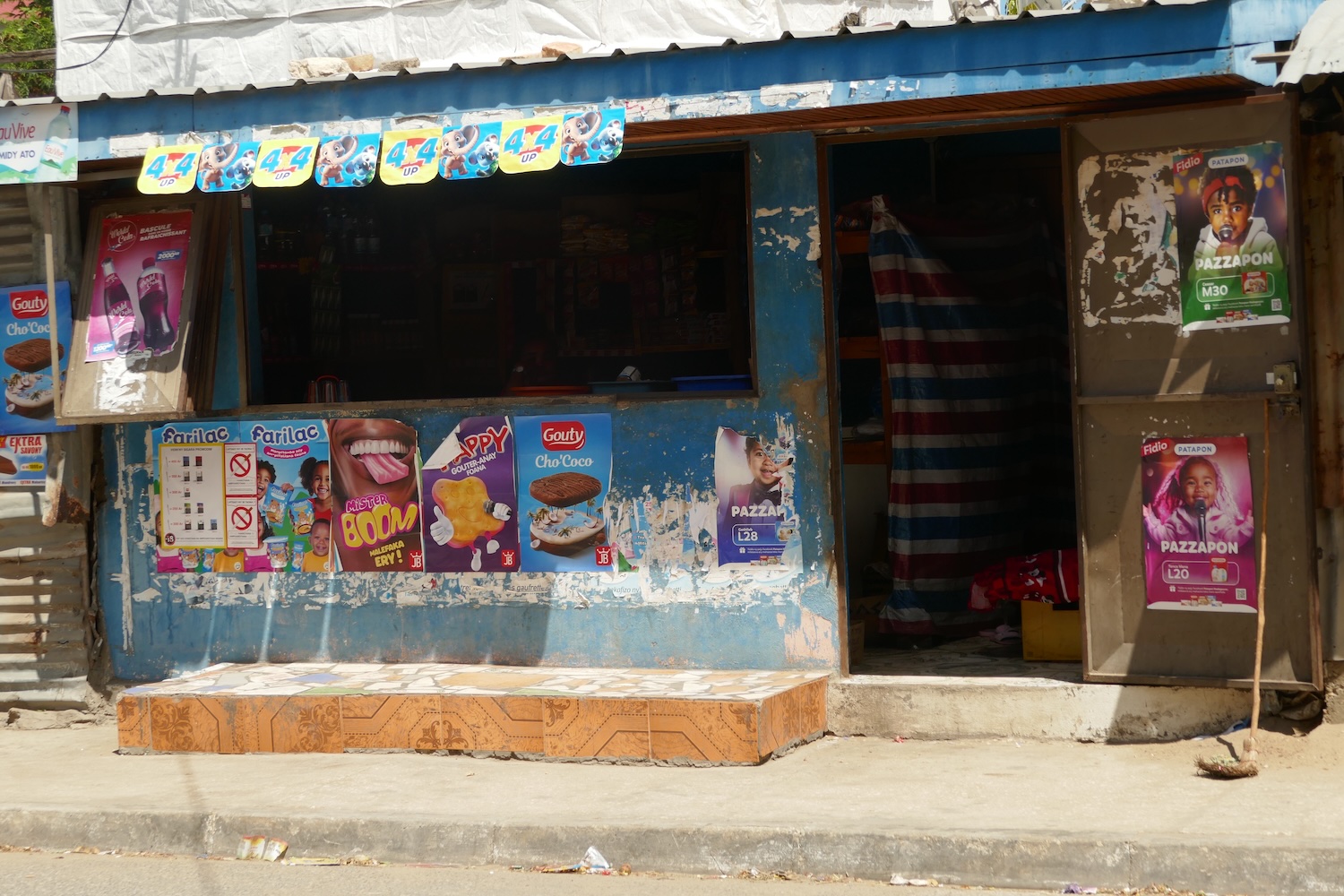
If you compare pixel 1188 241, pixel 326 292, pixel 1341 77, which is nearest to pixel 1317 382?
pixel 1188 241

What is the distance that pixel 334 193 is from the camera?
945 centimetres

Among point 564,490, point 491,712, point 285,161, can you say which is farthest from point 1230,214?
point 285,161

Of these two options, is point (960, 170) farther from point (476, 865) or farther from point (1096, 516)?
point (476, 865)

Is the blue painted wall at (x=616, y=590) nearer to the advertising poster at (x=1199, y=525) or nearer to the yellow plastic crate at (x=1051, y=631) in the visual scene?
the yellow plastic crate at (x=1051, y=631)

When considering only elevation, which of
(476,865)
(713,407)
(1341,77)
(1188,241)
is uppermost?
(1341,77)

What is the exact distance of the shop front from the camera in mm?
6219

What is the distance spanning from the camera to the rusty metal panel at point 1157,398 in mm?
6125

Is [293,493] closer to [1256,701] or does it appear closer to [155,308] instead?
[155,308]

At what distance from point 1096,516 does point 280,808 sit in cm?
387

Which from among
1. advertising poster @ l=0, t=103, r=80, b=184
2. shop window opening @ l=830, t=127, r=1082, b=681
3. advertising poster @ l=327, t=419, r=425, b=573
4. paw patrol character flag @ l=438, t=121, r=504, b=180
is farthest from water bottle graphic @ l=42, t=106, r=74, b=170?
shop window opening @ l=830, t=127, r=1082, b=681

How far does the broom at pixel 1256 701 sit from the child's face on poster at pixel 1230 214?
0.75m

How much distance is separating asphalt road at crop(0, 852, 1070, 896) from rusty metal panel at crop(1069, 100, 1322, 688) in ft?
6.30

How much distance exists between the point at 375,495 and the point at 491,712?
1.57 metres

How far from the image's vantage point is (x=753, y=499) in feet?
23.4
